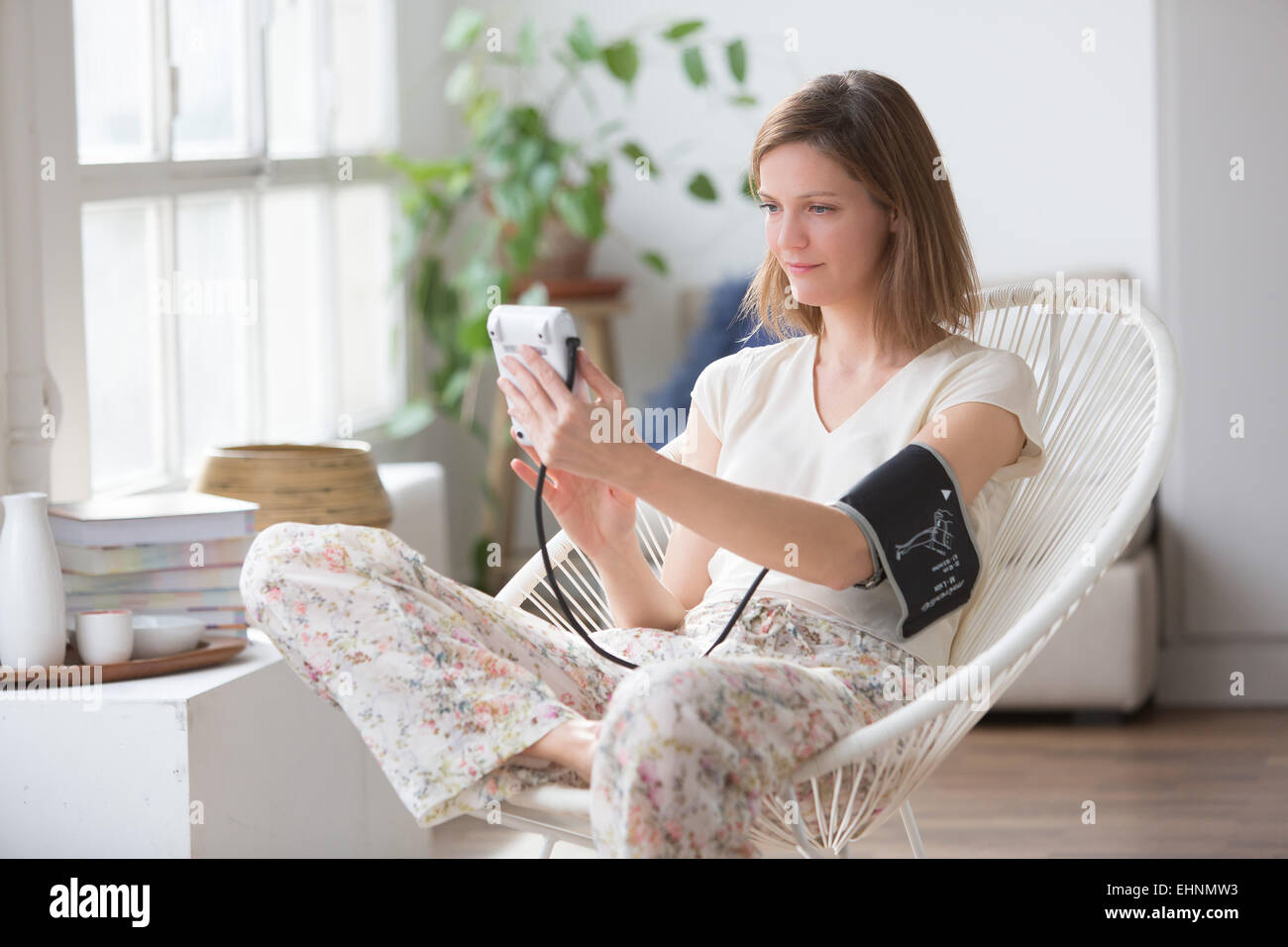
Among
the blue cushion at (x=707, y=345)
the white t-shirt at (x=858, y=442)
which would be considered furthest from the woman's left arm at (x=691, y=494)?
the blue cushion at (x=707, y=345)

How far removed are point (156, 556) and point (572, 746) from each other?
2.74 ft

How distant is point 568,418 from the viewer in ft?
4.45

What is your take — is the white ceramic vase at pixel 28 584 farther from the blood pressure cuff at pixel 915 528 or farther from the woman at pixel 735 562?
the blood pressure cuff at pixel 915 528

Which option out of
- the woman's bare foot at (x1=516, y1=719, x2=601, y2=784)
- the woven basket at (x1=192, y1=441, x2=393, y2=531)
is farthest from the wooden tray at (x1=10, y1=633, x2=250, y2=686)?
the woman's bare foot at (x1=516, y1=719, x2=601, y2=784)

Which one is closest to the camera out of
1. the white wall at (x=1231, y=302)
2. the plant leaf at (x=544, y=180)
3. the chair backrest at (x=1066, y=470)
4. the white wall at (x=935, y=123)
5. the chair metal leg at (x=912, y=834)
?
the chair backrest at (x=1066, y=470)

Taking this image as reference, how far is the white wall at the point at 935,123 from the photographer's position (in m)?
3.93

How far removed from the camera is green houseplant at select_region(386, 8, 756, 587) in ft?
11.7

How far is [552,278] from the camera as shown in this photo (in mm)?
3871

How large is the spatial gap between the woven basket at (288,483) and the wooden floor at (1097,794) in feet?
2.32

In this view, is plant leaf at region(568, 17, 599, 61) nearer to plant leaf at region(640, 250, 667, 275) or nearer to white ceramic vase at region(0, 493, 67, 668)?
plant leaf at region(640, 250, 667, 275)

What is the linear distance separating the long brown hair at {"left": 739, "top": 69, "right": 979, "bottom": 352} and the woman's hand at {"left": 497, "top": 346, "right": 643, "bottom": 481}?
1.20 feet
